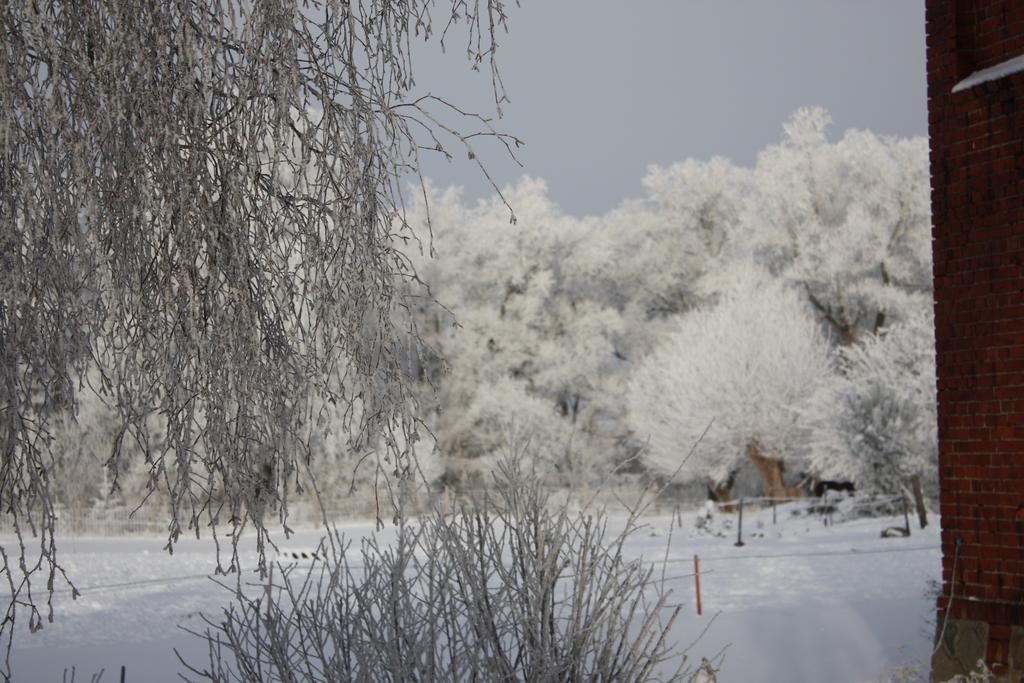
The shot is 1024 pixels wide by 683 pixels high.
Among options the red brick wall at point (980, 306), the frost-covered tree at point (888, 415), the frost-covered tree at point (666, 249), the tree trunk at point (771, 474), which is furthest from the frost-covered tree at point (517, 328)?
the red brick wall at point (980, 306)

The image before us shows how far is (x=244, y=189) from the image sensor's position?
342 centimetres

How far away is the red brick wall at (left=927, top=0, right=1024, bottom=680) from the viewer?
6.63 m

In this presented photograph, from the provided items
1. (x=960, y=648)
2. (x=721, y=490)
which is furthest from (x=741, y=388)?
(x=960, y=648)

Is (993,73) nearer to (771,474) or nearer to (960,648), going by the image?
(960,648)

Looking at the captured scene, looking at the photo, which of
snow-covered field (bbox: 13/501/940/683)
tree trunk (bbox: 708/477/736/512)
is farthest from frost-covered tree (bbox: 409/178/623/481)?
snow-covered field (bbox: 13/501/940/683)

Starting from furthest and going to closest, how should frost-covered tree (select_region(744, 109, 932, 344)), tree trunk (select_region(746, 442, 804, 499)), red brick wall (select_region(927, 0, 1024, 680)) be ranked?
frost-covered tree (select_region(744, 109, 932, 344)), tree trunk (select_region(746, 442, 804, 499)), red brick wall (select_region(927, 0, 1024, 680))

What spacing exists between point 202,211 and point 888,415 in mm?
21304

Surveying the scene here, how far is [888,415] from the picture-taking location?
901 inches

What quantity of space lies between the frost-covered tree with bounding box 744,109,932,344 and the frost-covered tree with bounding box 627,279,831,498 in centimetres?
142

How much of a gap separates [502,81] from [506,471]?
1687mm

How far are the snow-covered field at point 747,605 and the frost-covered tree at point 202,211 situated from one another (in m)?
5.34

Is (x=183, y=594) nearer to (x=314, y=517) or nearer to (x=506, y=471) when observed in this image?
(x=314, y=517)

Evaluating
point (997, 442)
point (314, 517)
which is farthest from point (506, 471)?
point (314, 517)

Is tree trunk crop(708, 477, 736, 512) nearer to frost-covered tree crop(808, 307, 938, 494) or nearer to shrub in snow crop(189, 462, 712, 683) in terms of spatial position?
frost-covered tree crop(808, 307, 938, 494)
